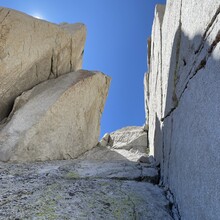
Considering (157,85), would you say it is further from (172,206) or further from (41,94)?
(172,206)

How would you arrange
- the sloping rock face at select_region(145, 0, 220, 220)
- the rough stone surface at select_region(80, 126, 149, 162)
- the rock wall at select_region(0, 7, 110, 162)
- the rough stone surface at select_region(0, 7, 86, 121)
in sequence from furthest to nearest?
the rough stone surface at select_region(80, 126, 149, 162) → the rough stone surface at select_region(0, 7, 86, 121) → the rock wall at select_region(0, 7, 110, 162) → the sloping rock face at select_region(145, 0, 220, 220)

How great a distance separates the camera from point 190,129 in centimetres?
365

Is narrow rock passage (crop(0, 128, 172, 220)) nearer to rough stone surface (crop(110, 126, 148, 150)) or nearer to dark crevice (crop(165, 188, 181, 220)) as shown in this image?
dark crevice (crop(165, 188, 181, 220))

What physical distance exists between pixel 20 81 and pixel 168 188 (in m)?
6.25

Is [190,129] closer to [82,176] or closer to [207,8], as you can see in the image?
[207,8]

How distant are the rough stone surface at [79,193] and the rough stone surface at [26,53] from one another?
3288 millimetres

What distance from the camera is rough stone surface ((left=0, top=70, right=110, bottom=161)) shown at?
7344 millimetres

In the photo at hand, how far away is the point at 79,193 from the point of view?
4.82m

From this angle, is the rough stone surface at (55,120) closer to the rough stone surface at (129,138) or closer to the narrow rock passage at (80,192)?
the narrow rock passage at (80,192)

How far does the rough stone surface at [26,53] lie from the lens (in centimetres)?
862

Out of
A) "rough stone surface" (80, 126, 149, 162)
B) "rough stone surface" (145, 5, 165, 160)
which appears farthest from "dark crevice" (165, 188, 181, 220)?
"rough stone surface" (80, 126, 149, 162)

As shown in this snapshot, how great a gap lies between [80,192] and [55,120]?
3.89m

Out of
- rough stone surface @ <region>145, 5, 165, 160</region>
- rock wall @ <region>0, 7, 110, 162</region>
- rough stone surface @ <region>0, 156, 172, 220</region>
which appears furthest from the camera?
rough stone surface @ <region>145, 5, 165, 160</region>

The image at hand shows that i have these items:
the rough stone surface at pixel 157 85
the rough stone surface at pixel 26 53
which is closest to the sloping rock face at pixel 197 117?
the rough stone surface at pixel 157 85
